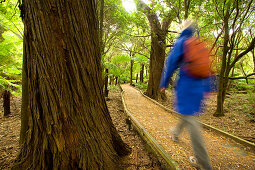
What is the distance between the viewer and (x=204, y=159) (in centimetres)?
191

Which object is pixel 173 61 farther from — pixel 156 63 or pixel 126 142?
pixel 156 63

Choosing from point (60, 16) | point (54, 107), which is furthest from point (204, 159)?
point (60, 16)

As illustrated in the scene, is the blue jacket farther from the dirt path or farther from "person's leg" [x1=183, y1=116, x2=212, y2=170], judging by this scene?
the dirt path

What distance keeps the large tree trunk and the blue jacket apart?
130 cm

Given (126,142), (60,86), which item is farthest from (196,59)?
(126,142)

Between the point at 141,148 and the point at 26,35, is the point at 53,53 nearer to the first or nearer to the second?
the point at 26,35

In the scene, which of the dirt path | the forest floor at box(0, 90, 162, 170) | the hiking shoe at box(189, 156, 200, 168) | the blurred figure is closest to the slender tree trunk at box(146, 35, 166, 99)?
the forest floor at box(0, 90, 162, 170)

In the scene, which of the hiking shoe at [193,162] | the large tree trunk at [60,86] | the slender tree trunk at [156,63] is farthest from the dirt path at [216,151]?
the slender tree trunk at [156,63]

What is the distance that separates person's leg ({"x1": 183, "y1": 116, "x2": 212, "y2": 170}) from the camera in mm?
1901

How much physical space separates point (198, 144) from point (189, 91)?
2.81 feet

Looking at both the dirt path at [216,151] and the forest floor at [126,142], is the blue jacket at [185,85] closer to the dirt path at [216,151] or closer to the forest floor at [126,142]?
the dirt path at [216,151]

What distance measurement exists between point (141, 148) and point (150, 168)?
2.08ft

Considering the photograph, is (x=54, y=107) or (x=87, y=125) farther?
(x=87, y=125)

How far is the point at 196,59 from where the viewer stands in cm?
187
